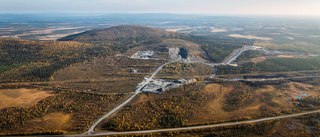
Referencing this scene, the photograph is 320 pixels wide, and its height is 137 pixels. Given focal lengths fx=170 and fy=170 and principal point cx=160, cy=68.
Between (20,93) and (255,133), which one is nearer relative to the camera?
(255,133)

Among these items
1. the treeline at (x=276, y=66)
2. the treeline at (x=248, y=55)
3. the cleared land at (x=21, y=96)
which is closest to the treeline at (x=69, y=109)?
the cleared land at (x=21, y=96)

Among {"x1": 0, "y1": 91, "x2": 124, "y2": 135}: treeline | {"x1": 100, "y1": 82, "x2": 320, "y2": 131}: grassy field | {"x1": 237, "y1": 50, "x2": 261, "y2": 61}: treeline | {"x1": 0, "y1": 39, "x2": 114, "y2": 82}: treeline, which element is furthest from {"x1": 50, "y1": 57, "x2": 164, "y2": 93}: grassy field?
{"x1": 237, "y1": 50, "x2": 261, "y2": 61}: treeline

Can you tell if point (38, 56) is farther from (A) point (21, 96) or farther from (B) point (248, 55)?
(B) point (248, 55)

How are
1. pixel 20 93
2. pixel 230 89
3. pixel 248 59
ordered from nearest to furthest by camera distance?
pixel 20 93 → pixel 230 89 → pixel 248 59

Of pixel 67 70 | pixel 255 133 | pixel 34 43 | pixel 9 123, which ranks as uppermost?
pixel 34 43

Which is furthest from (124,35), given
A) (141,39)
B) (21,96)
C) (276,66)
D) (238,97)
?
(238,97)

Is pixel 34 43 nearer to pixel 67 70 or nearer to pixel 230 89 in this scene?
pixel 67 70

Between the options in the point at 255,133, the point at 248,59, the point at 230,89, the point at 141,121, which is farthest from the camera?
the point at 248,59

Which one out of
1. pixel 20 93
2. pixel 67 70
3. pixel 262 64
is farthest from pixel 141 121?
pixel 262 64
